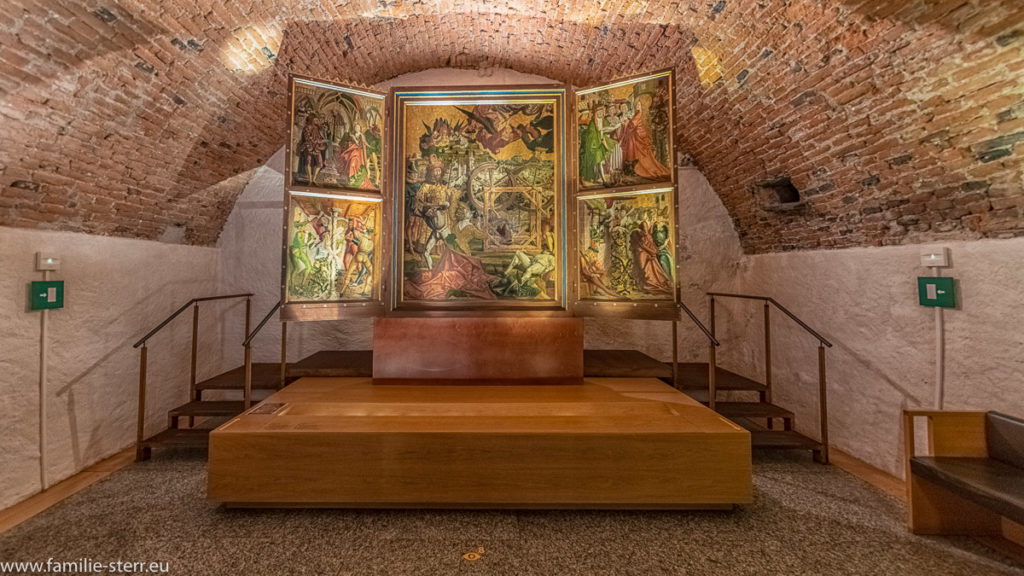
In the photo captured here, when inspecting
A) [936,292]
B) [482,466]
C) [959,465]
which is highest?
[936,292]

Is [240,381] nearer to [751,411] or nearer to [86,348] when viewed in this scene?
[86,348]

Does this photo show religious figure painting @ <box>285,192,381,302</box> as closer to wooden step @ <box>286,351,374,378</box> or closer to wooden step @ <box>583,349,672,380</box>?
wooden step @ <box>286,351,374,378</box>

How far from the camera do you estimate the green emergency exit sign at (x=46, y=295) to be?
10.8 ft

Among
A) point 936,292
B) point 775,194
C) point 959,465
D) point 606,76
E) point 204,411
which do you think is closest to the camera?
point 959,465

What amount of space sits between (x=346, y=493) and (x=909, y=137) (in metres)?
4.97

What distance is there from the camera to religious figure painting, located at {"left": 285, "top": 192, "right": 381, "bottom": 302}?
3719 millimetres

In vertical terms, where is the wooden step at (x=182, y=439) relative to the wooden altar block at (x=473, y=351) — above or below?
below

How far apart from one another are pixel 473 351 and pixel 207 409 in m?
2.86

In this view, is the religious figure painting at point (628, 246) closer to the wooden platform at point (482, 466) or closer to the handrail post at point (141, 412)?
the wooden platform at point (482, 466)

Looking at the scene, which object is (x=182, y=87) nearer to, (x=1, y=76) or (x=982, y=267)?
(x=1, y=76)

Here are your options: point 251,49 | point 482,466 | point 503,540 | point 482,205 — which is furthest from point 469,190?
point 503,540

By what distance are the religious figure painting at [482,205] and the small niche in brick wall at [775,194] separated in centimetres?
257

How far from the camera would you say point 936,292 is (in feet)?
10.7

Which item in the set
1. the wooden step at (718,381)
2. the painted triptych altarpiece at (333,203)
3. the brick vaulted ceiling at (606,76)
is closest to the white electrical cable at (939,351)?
the brick vaulted ceiling at (606,76)
